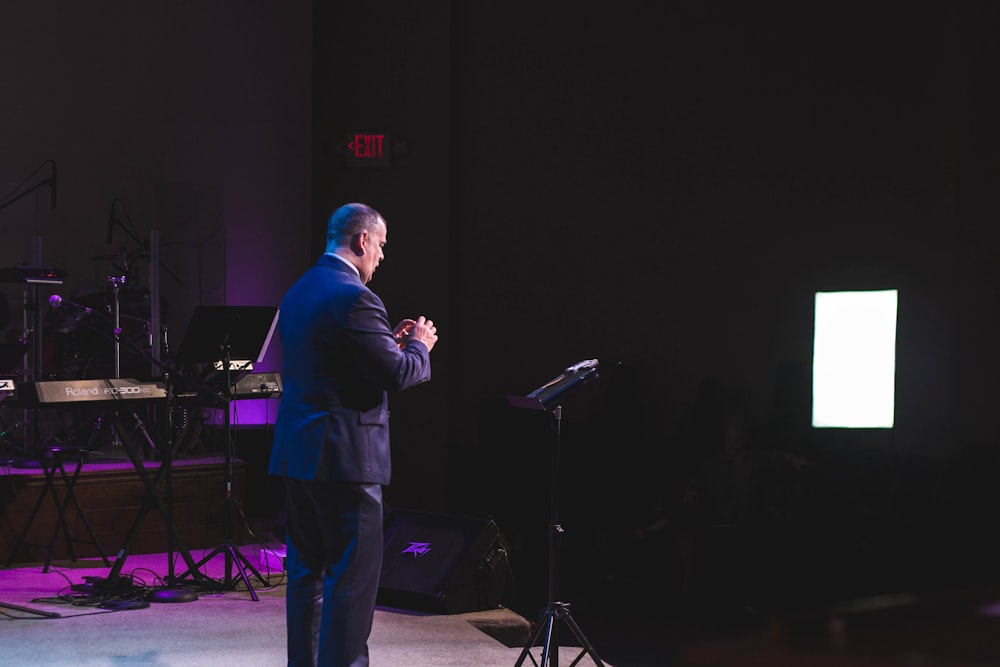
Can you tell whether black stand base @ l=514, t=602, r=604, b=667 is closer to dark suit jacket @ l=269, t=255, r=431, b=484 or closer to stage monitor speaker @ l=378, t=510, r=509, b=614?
dark suit jacket @ l=269, t=255, r=431, b=484

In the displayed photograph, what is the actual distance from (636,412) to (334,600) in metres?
4.89

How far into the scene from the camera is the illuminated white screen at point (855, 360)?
6.39 metres

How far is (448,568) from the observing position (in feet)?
17.1

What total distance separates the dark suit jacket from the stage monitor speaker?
6.07ft

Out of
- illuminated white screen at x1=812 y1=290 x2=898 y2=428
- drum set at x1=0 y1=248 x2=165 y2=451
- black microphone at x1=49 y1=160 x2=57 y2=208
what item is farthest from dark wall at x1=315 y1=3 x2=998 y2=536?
black microphone at x1=49 y1=160 x2=57 y2=208

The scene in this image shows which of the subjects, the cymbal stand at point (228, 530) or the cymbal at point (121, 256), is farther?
the cymbal at point (121, 256)

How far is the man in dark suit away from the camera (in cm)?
334

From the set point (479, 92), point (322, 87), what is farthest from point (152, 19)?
point (479, 92)

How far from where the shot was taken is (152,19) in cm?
805

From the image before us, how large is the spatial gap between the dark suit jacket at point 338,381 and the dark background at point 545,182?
411 centimetres

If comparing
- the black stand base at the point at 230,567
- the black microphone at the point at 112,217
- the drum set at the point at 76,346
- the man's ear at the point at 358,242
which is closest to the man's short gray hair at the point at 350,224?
the man's ear at the point at 358,242

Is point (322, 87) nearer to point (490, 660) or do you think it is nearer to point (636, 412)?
point (636, 412)

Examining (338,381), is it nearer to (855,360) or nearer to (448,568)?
(448,568)

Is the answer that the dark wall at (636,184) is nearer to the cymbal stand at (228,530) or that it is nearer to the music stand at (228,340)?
the cymbal stand at (228,530)
